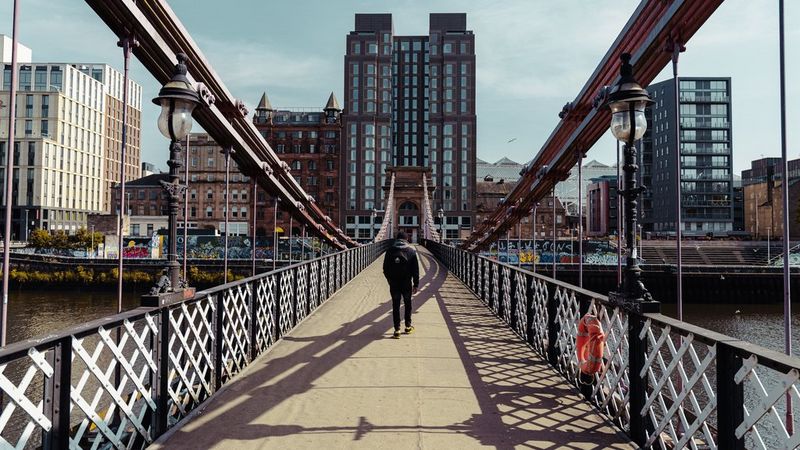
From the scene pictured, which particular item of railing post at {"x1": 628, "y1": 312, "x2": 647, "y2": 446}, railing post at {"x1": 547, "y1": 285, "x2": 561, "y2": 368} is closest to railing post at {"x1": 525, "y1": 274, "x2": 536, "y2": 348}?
railing post at {"x1": 547, "y1": 285, "x2": 561, "y2": 368}

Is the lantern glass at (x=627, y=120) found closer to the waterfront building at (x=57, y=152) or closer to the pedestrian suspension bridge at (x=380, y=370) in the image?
the pedestrian suspension bridge at (x=380, y=370)

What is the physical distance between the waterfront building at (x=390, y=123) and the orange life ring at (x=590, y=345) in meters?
81.3

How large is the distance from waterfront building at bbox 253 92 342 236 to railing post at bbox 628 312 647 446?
272 ft

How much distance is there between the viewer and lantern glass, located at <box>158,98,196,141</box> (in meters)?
5.46

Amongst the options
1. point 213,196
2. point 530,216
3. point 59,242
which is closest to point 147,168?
point 213,196

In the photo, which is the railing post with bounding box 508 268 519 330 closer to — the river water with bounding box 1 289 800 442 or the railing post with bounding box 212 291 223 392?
the railing post with bounding box 212 291 223 392

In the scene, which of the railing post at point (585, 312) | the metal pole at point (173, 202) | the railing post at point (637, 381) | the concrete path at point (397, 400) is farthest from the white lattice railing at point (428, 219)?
the railing post at point (637, 381)

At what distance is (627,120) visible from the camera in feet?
17.9

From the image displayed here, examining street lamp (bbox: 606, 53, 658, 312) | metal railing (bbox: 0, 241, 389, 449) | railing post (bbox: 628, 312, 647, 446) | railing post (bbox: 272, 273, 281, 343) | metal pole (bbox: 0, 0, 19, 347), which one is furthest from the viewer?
railing post (bbox: 272, 273, 281, 343)

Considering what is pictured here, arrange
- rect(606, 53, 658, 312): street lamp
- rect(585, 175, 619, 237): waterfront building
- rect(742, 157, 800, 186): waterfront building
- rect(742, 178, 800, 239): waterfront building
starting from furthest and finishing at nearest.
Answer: rect(585, 175, 619, 237): waterfront building < rect(742, 157, 800, 186): waterfront building < rect(742, 178, 800, 239): waterfront building < rect(606, 53, 658, 312): street lamp

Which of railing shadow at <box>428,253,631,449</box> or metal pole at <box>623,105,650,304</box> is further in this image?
metal pole at <box>623,105,650,304</box>

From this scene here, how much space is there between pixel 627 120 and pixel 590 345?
244 centimetres

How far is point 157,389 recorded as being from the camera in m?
4.62

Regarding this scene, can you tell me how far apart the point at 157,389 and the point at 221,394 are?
4.31 ft
